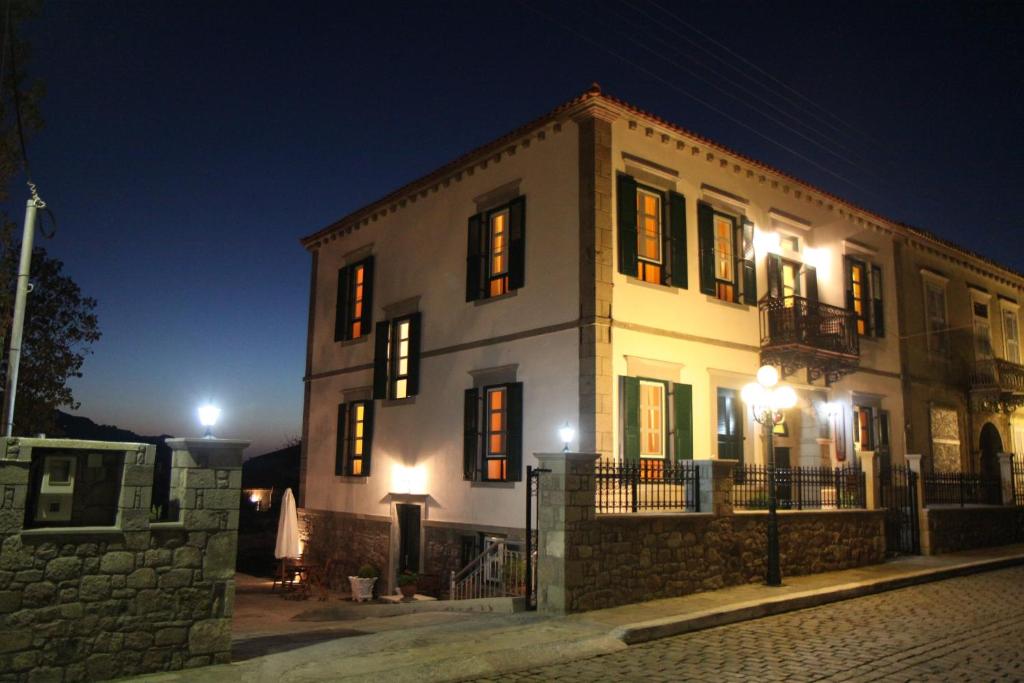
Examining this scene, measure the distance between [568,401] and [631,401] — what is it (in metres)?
1.14

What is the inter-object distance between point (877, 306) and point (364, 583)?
14.7 metres

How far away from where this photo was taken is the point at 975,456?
925 inches

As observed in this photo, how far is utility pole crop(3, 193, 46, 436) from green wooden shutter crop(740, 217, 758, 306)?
43.4 feet

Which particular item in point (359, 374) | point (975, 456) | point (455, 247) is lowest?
point (975, 456)

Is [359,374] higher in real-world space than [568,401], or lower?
higher

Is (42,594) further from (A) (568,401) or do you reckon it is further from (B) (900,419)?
(B) (900,419)

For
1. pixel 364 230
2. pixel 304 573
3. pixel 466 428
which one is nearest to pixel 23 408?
pixel 304 573

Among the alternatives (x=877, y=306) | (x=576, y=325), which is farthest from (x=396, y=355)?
(x=877, y=306)

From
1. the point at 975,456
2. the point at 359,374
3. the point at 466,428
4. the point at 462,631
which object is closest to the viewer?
the point at 462,631

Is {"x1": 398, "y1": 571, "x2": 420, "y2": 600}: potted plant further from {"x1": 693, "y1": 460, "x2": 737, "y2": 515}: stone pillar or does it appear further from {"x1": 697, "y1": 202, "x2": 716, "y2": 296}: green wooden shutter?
{"x1": 697, "y1": 202, "x2": 716, "y2": 296}: green wooden shutter

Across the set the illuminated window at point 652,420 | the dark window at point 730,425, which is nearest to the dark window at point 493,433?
the illuminated window at point 652,420

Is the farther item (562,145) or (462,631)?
(562,145)

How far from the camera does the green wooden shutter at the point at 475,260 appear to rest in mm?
16391

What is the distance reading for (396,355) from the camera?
18891 mm
